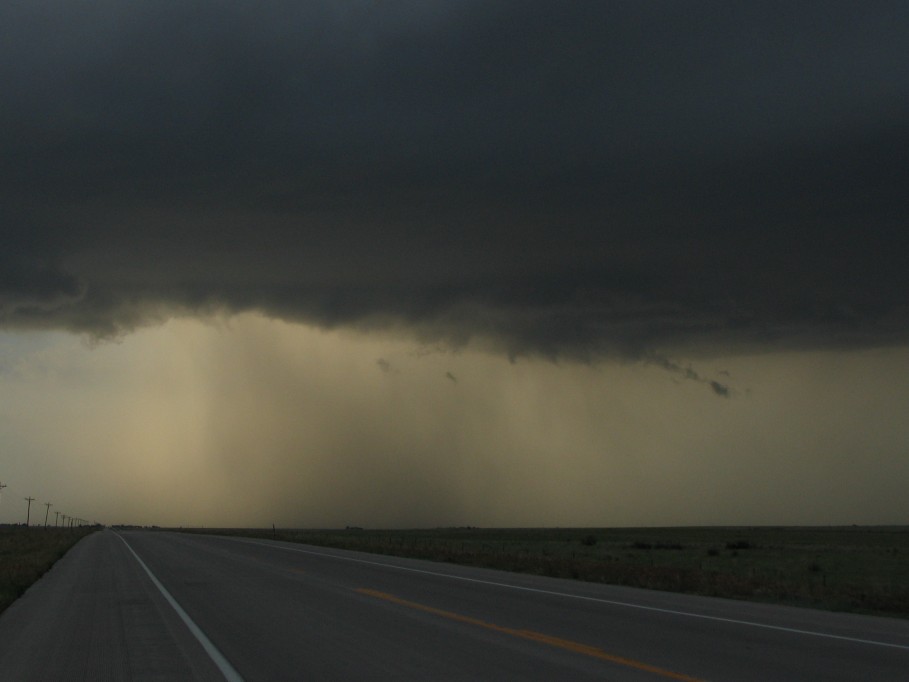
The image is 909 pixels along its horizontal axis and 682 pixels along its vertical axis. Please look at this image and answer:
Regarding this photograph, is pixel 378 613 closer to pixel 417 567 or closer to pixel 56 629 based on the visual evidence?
pixel 56 629

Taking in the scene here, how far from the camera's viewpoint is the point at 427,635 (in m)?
13.7

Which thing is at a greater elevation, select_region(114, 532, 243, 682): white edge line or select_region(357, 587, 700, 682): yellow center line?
select_region(357, 587, 700, 682): yellow center line

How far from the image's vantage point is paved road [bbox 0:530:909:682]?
10789 millimetres

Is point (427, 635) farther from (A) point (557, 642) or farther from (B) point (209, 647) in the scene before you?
(B) point (209, 647)

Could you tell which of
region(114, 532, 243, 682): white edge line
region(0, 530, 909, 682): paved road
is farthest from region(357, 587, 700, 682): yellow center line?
region(114, 532, 243, 682): white edge line

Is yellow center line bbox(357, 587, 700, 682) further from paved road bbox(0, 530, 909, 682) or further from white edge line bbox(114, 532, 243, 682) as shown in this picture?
white edge line bbox(114, 532, 243, 682)

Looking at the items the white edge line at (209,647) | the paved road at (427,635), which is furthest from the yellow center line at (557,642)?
the white edge line at (209,647)

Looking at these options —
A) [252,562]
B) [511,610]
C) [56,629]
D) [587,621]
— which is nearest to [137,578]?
[252,562]

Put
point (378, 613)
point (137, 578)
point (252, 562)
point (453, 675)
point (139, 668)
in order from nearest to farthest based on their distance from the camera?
point (453, 675) → point (139, 668) → point (378, 613) → point (137, 578) → point (252, 562)

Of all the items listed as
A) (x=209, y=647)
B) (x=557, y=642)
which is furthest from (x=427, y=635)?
(x=209, y=647)

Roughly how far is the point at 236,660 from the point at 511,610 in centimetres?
707

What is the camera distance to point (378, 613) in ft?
55.5

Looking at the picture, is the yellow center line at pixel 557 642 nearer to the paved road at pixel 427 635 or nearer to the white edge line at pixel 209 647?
the paved road at pixel 427 635

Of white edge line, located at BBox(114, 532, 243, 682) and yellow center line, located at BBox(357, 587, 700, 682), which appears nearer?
yellow center line, located at BBox(357, 587, 700, 682)
